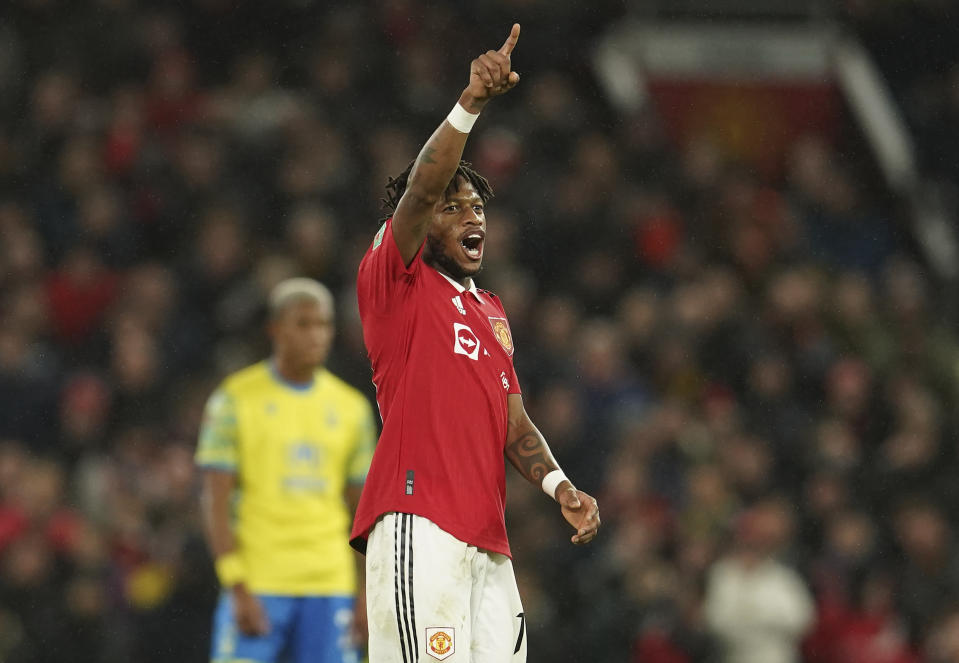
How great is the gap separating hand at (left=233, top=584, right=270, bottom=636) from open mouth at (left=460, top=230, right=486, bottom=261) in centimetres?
291

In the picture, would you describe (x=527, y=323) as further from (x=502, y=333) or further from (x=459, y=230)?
(x=459, y=230)

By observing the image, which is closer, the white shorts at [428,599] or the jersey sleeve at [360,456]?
the white shorts at [428,599]

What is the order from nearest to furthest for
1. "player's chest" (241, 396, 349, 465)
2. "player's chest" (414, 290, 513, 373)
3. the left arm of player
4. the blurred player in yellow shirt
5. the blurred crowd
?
"player's chest" (414, 290, 513, 373)
the left arm of player
the blurred player in yellow shirt
"player's chest" (241, 396, 349, 465)
the blurred crowd

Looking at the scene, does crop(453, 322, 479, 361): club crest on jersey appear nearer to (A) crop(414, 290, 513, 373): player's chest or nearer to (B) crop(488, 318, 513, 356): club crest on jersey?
(A) crop(414, 290, 513, 373): player's chest

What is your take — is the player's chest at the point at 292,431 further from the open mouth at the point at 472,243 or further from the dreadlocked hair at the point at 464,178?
the open mouth at the point at 472,243

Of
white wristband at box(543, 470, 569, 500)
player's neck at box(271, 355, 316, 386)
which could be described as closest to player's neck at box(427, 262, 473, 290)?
white wristband at box(543, 470, 569, 500)

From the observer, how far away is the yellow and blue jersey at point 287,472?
7.60 meters

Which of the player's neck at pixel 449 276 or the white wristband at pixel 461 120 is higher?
the white wristband at pixel 461 120

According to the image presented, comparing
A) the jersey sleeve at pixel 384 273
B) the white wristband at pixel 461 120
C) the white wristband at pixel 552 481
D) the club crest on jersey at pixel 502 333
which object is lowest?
the white wristband at pixel 552 481

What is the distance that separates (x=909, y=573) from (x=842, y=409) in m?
1.69

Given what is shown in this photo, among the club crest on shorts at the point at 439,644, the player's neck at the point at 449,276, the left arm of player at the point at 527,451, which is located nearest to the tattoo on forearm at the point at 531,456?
the left arm of player at the point at 527,451

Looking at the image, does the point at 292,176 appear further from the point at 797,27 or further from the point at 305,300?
the point at 797,27

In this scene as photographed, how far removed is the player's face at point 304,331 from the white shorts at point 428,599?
2.82 meters

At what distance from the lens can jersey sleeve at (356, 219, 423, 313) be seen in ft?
16.2
